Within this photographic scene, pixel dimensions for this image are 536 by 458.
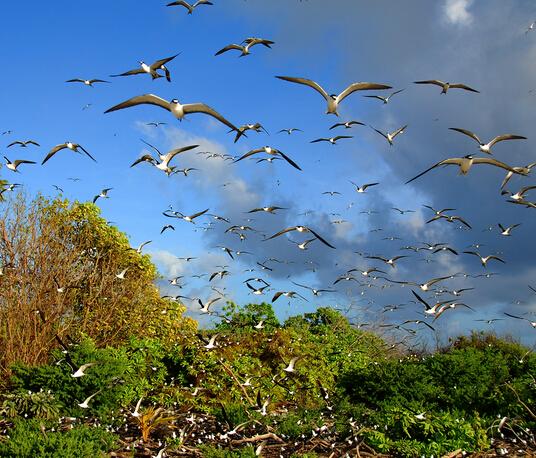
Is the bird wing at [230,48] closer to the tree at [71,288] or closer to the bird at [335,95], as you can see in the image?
the bird at [335,95]

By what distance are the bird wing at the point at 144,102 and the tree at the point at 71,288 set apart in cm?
784

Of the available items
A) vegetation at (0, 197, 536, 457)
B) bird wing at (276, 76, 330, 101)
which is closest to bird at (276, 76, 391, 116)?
bird wing at (276, 76, 330, 101)

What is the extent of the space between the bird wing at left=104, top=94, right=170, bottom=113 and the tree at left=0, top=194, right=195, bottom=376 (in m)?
7.84

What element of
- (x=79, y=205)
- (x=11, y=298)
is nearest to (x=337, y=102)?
(x=11, y=298)

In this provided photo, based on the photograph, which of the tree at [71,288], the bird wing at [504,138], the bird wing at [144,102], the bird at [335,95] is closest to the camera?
the bird wing at [144,102]

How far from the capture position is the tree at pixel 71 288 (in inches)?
567

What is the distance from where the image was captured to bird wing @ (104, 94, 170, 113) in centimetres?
694

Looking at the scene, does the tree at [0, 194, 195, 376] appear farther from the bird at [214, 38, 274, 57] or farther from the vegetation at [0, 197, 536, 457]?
the bird at [214, 38, 274, 57]

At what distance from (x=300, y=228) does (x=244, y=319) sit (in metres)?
8.46

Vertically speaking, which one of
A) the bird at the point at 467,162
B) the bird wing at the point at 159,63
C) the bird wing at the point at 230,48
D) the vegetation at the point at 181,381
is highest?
the bird wing at the point at 230,48

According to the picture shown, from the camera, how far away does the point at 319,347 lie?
16.5 metres

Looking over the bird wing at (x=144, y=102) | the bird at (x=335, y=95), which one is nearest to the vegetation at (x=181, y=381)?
the bird wing at (x=144, y=102)

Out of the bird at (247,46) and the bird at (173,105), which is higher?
the bird at (247,46)

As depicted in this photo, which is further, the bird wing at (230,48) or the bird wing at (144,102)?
the bird wing at (230,48)
